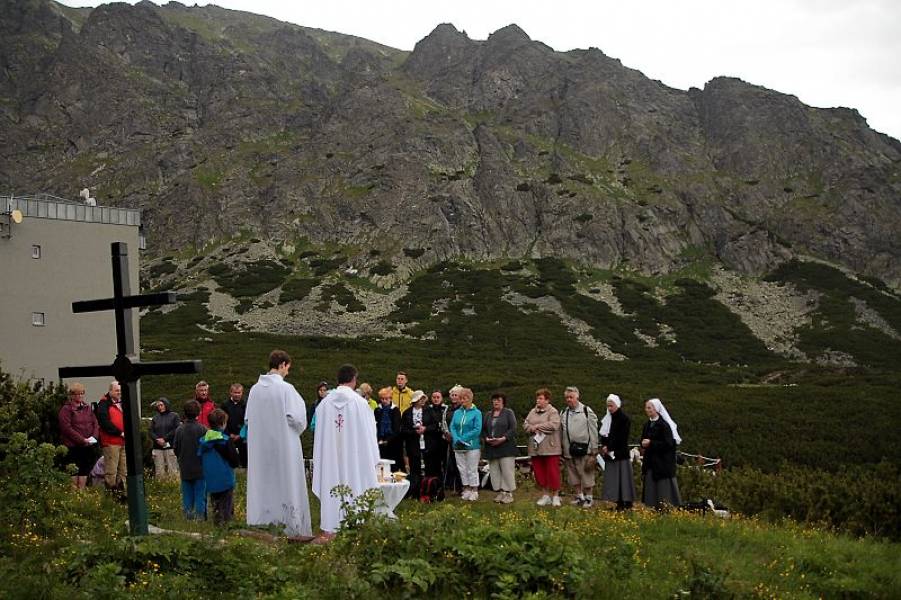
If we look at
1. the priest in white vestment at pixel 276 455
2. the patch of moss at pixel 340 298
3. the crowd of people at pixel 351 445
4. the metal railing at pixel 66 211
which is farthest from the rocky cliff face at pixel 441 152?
the priest in white vestment at pixel 276 455

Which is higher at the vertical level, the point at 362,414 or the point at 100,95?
the point at 100,95

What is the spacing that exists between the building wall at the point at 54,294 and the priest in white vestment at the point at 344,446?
18563 mm

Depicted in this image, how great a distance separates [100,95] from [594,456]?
17039cm

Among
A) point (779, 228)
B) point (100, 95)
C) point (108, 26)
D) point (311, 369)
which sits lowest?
point (311, 369)

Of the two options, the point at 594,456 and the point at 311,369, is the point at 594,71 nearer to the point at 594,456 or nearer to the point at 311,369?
the point at 311,369

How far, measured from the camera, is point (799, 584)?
27.3 feet

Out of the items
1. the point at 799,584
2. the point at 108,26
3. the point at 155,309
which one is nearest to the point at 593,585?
the point at 799,584

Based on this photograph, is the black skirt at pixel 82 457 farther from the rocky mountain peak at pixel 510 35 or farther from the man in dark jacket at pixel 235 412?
the rocky mountain peak at pixel 510 35

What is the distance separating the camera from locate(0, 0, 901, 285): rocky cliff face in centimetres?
11944

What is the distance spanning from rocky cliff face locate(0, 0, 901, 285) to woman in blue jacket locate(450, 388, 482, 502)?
95098 mm

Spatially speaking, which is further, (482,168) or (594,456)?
(482,168)

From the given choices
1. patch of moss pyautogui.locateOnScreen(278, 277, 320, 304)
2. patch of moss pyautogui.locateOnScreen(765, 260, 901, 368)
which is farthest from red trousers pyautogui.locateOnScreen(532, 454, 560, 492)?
patch of moss pyautogui.locateOnScreen(278, 277, 320, 304)

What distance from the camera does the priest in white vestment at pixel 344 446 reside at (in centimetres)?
994

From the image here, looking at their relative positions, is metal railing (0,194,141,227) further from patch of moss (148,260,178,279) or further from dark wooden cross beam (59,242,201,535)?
patch of moss (148,260,178,279)
